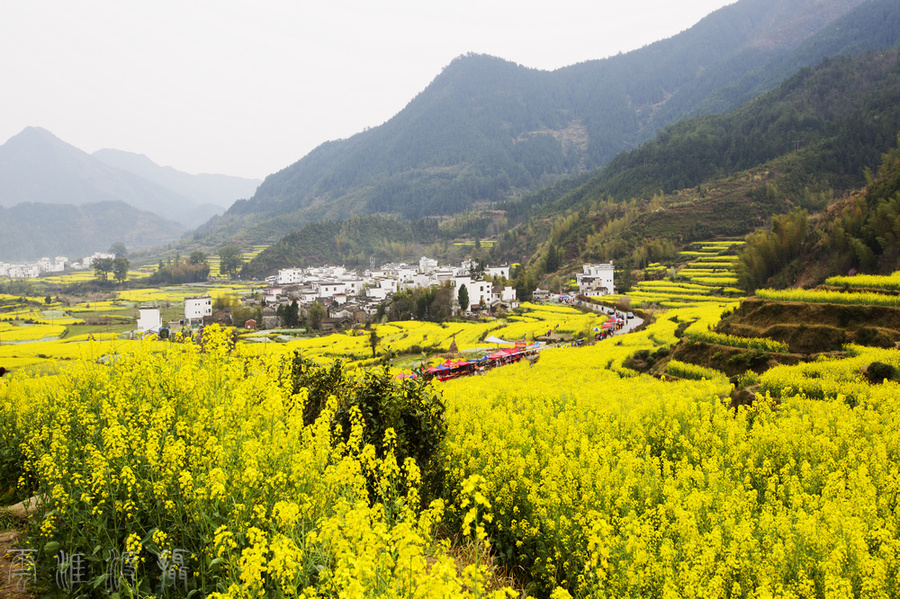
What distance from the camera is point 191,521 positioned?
4797 mm

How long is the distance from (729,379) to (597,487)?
11.1m

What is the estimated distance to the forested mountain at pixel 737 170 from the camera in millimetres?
64750

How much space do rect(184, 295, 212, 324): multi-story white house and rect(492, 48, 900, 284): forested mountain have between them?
→ 153 feet

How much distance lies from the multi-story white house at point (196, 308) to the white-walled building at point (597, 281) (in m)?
44.1

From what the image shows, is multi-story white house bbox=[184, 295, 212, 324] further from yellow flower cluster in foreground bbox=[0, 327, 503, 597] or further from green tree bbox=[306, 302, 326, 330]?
yellow flower cluster in foreground bbox=[0, 327, 503, 597]

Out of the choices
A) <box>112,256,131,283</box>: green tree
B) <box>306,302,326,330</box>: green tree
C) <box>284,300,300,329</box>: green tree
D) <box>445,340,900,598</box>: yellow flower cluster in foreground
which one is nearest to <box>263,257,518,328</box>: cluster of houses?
<box>306,302,326,330</box>: green tree

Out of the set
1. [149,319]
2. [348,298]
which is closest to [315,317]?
[149,319]

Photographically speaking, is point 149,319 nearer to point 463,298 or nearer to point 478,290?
point 463,298

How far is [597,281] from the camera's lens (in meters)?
56.8

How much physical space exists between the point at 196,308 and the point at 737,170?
87385 millimetres

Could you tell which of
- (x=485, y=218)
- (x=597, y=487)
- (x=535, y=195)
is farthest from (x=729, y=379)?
(x=535, y=195)

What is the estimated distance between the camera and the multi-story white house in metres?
52.5
